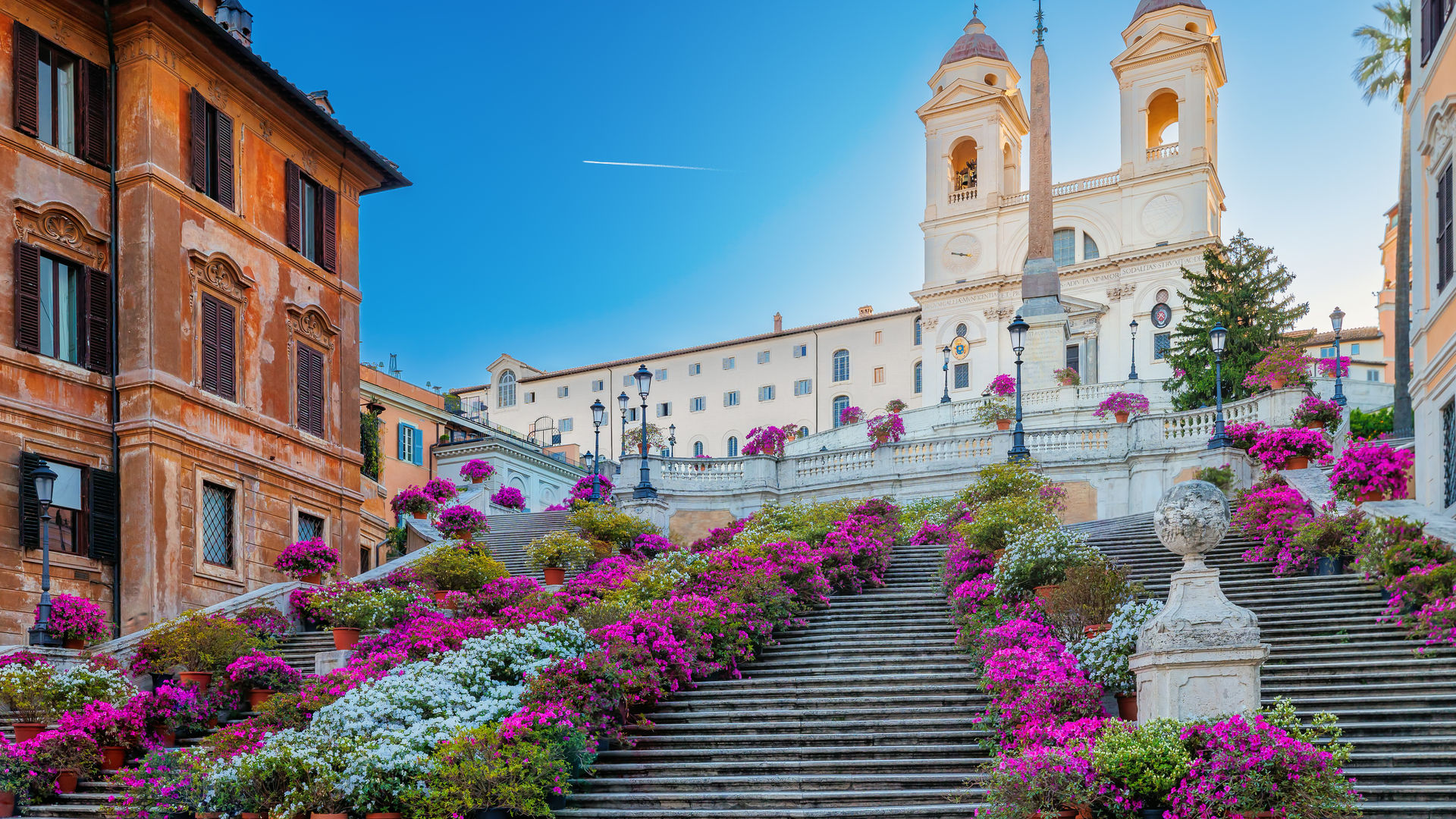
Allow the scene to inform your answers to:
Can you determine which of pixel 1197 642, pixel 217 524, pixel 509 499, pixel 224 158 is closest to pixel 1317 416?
pixel 1197 642

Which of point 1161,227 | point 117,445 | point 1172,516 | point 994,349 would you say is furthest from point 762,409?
point 1172,516

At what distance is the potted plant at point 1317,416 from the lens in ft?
99.1

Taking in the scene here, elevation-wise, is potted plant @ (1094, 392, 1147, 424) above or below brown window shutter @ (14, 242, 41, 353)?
below

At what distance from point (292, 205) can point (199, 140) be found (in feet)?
10.6

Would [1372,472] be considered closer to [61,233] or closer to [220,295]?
[220,295]

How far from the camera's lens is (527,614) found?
1903cm

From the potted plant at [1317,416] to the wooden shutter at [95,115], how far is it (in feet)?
81.1

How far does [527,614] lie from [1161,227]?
5812cm

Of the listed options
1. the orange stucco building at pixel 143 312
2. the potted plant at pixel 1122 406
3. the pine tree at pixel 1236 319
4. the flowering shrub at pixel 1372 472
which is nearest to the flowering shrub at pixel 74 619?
the orange stucco building at pixel 143 312

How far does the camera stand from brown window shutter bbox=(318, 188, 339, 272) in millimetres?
28641

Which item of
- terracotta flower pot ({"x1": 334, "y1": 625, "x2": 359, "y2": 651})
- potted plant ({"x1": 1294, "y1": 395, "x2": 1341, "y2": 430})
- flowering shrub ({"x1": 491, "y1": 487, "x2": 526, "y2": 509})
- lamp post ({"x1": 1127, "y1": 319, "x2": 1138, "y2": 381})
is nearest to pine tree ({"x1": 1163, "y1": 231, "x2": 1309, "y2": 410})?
potted plant ({"x1": 1294, "y1": 395, "x2": 1341, "y2": 430})

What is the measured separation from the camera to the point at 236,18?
100ft

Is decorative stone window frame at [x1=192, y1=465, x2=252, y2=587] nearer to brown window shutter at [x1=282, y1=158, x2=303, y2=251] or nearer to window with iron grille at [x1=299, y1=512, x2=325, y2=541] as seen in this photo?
window with iron grille at [x1=299, y1=512, x2=325, y2=541]

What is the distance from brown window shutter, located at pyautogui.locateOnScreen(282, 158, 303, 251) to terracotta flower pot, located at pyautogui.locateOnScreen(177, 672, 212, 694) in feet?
37.4
